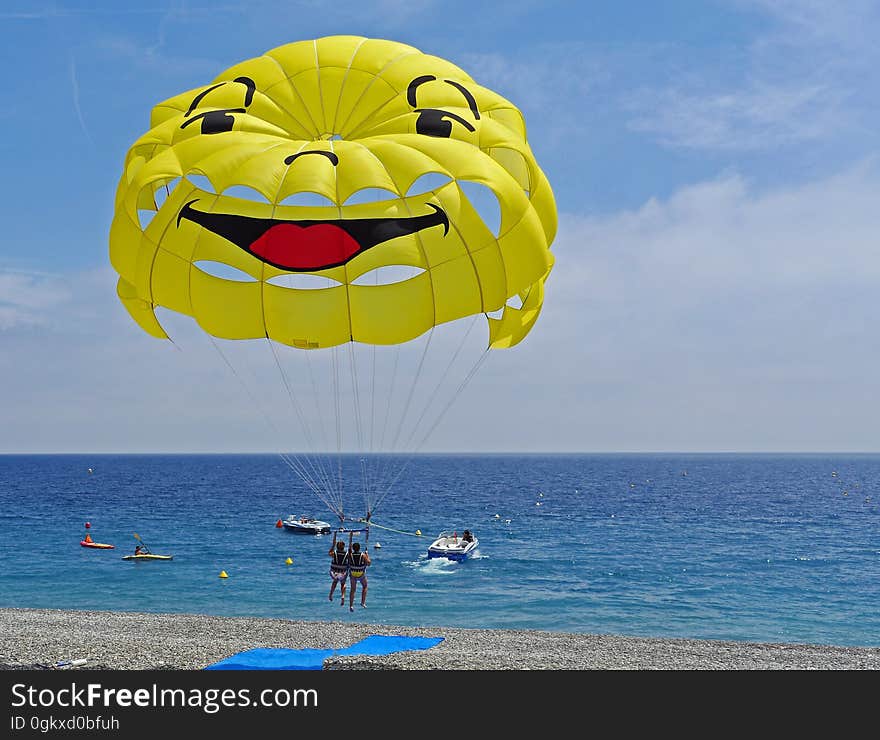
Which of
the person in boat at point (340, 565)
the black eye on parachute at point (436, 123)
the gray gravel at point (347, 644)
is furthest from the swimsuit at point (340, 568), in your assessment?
the black eye on parachute at point (436, 123)

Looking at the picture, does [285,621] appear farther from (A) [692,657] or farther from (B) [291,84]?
(B) [291,84]

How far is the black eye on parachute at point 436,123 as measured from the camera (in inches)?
443

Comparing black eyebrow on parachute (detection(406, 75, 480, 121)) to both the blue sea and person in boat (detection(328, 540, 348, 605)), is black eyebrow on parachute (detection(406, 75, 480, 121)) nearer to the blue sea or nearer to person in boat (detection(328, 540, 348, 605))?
person in boat (detection(328, 540, 348, 605))

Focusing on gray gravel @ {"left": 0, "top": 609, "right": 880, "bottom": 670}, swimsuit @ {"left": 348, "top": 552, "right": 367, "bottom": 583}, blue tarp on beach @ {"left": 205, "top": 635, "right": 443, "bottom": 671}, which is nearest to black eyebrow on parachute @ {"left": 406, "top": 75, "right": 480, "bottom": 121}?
swimsuit @ {"left": 348, "top": 552, "right": 367, "bottom": 583}

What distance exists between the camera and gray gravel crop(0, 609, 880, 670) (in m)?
16.8

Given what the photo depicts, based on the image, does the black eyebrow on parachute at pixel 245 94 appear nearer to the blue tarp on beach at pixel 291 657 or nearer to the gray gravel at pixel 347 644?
the blue tarp on beach at pixel 291 657

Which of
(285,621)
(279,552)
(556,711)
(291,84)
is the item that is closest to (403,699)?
(556,711)

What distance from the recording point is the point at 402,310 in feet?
38.3

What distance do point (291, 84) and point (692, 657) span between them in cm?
1602

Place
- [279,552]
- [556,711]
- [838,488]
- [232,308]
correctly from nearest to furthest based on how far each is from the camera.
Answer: [556,711]
[232,308]
[279,552]
[838,488]

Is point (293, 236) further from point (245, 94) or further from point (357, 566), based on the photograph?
point (357, 566)

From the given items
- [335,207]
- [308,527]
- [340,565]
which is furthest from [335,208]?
[308,527]

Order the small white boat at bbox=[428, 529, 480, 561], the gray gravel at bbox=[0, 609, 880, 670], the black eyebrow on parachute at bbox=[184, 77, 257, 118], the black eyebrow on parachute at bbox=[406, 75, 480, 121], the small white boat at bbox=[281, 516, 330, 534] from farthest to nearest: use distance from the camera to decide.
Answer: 1. the small white boat at bbox=[281, 516, 330, 534]
2. the small white boat at bbox=[428, 529, 480, 561]
3. the gray gravel at bbox=[0, 609, 880, 670]
4. the black eyebrow on parachute at bbox=[184, 77, 257, 118]
5. the black eyebrow on parachute at bbox=[406, 75, 480, 121]

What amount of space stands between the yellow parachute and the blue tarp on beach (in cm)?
704
